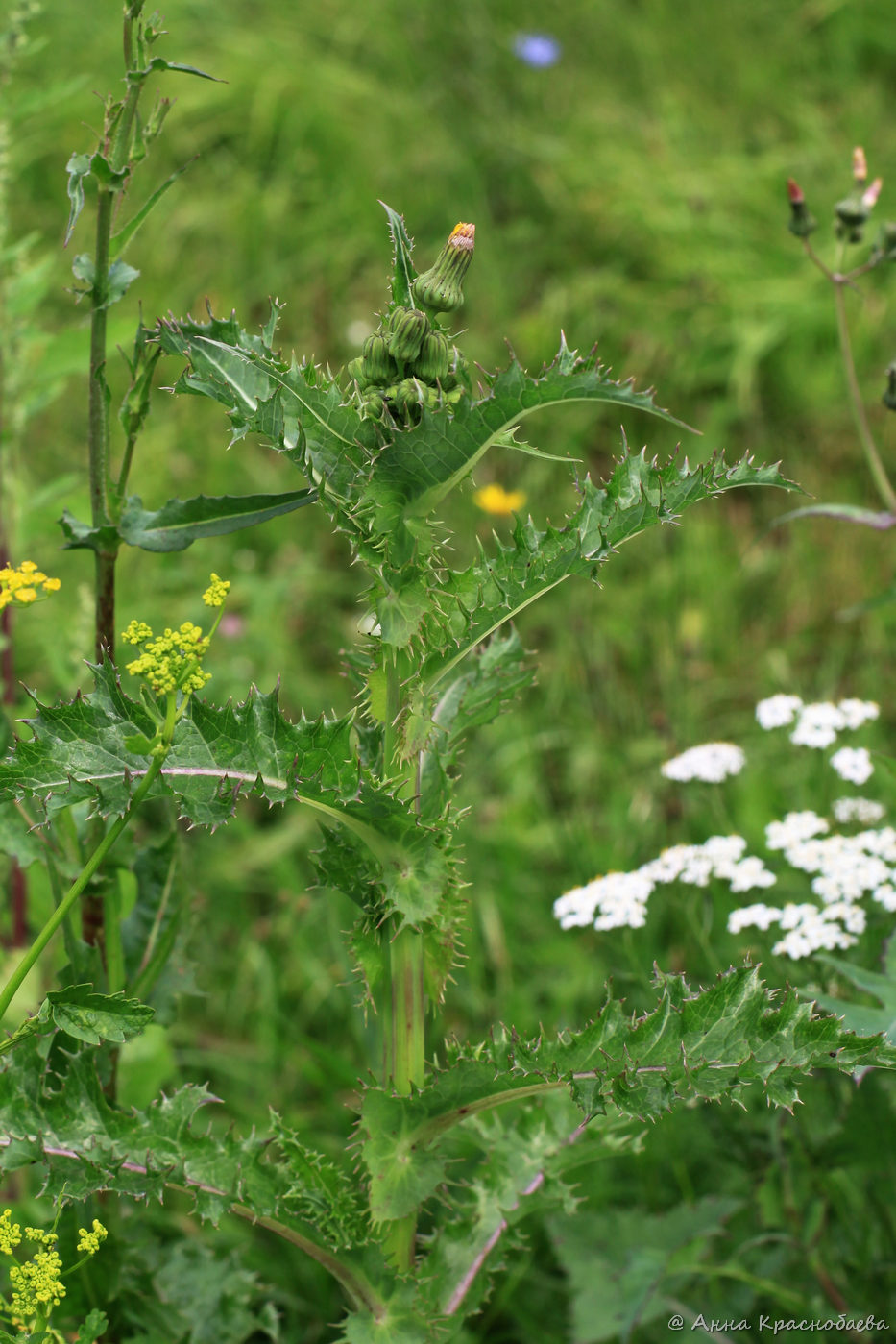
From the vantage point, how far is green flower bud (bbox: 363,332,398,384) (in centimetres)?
127

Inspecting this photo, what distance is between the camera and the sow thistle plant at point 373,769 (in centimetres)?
124

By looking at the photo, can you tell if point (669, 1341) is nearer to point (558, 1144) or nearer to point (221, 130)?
point (558, 1144)

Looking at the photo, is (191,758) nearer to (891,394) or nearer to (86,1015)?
(86,1015)

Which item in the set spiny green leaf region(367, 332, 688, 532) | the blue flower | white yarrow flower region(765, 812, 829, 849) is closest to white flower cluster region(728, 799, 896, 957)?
white yarrow flower region(765, 812, 829, 849)

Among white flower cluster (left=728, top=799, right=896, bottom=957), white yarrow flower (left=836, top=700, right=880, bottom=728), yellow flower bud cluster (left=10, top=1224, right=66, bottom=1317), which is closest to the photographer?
yellow flower bud cluster (left=10, top=1224, right=66, bottom=1317)

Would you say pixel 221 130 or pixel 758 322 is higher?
pixel 221 130

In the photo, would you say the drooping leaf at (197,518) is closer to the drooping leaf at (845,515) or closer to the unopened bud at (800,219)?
the drooping leaf at (845,515)

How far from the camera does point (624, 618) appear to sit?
145 inches

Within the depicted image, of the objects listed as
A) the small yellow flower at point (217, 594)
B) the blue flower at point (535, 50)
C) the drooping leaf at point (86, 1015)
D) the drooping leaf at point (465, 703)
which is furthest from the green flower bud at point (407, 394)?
the blue flower at point (535, 50)

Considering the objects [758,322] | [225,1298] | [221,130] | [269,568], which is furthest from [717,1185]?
[221,130]

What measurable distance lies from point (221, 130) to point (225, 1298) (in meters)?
5.10

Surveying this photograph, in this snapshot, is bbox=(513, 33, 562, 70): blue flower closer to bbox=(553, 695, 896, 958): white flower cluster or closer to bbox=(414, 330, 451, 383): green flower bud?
bbox=(553, 695, 896, 958): white flower cluster

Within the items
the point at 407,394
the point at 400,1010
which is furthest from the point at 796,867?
the point at 407,394

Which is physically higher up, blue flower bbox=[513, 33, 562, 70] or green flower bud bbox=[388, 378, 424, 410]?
green flower bud bbox=[388, 378, 424, 410]
